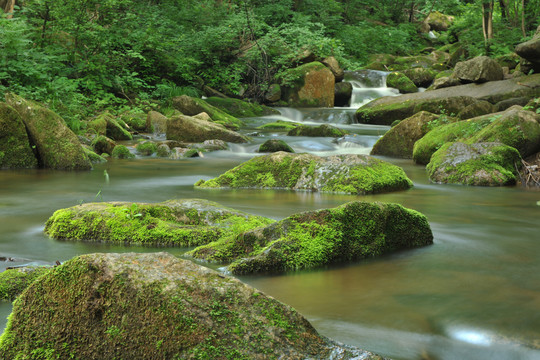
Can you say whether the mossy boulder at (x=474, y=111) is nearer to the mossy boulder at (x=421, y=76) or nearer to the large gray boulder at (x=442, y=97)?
the large gray boulder at (x=442, y=97)

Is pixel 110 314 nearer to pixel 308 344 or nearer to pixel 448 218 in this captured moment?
pixel 308 344

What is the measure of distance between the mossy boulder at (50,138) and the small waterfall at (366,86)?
16.8m

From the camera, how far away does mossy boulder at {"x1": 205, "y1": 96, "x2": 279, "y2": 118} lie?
75.4 ft

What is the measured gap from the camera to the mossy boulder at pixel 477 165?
364 inches

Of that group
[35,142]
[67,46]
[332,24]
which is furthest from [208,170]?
[332,24]

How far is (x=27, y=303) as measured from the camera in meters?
2.41

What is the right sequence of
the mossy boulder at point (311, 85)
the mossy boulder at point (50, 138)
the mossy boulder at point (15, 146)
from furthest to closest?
the mossy boulder at point (311, 85)
the mossy boulder at point (50, 138)
the mossy boulder at point (15, 146)

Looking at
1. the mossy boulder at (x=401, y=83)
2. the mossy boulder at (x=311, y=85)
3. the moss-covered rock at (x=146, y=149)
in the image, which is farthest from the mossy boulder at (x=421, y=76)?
the moss-covered rock at (x=146, y=149)

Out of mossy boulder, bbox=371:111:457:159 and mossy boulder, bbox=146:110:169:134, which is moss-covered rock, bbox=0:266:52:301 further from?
mossy boulder, bbox=146:110:169:134

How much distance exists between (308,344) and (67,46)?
20770 millimetres

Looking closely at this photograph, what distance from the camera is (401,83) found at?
25.7 meters

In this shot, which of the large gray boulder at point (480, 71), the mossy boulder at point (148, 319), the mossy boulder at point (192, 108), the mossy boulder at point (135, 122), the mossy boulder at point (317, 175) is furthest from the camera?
the mossy boulder at point (192, 108)

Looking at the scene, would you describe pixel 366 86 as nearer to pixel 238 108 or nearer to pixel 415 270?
pixel 238 108

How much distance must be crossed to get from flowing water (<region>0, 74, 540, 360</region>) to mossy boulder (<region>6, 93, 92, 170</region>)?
1.60 metres
